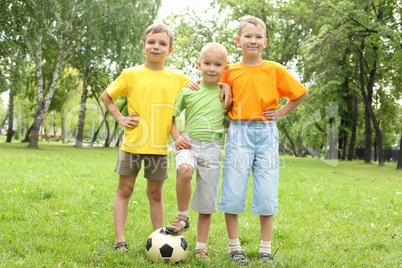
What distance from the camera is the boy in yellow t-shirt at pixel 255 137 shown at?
11.2ft

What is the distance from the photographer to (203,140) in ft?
11.2

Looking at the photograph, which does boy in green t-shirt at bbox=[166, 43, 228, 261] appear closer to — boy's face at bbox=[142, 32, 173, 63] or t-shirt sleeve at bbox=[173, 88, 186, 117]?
t-shirt sleeve at bbox=[173, 88, 186, 117]

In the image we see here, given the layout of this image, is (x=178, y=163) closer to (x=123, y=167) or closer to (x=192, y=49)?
(x=123, y=167)

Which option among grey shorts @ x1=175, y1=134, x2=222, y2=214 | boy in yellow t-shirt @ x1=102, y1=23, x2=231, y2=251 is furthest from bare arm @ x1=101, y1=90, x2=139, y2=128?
grey shorts @ x1=175, y1=134, x2=222, y2=214

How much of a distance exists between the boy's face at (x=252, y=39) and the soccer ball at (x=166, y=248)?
196 centimetres

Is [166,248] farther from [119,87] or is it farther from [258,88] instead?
[258,88]

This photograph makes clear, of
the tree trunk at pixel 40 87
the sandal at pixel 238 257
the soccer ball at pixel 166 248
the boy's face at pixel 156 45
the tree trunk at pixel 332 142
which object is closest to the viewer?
the soccer ball at pixel 166 248

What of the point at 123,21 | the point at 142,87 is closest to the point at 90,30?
the point at 123,21

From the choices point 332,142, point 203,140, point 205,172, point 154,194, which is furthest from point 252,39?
point 332,142

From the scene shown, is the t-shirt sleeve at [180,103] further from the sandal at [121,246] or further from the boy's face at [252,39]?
the sandal at [121,246]

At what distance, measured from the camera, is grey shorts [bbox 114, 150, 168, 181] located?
3543 millimetres

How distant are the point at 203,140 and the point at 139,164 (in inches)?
28.5

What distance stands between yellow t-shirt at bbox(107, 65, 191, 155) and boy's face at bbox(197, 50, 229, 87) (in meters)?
0.39

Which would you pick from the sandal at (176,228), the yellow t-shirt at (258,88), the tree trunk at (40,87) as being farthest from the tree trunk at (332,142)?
the sandal at (176,228)
